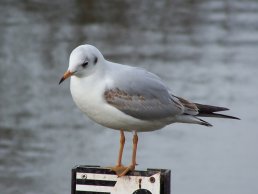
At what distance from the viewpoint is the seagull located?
14.2ft

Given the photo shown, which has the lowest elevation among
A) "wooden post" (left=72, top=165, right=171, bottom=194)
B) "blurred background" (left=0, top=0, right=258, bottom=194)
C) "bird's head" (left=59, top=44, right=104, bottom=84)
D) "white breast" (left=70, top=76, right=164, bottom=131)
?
"wooden post" (left=72, top=165, right=171, bottom=194)

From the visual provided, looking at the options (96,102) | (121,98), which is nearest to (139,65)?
(121,98)

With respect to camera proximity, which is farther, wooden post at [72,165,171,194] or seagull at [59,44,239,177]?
seagull at [59,44,239,177]

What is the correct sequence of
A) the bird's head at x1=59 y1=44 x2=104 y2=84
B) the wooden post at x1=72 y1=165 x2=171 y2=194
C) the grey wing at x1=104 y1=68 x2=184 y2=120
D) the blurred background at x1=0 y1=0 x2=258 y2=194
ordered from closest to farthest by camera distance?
the wooden post at x1=72 y1=165 x2=171 y2=194
the bird's head at x1=59 y1=44 x2=104 y2=84
the grey wing at x1=104 y1=68 x2=184 y2=120
the blurred background at x1=0 y1=0 x2=258 y2=194

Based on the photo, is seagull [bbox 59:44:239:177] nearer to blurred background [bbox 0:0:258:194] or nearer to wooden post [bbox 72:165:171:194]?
wooden post [bbox 72:165:171:194]

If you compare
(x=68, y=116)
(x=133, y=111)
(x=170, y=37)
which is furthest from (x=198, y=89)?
(x=133, y=111)

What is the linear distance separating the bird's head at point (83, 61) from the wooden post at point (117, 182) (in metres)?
0.48

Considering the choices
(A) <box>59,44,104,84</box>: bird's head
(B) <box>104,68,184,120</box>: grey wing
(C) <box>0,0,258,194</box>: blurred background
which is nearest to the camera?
(A) <box>59,44,104,84</box>: bird's head

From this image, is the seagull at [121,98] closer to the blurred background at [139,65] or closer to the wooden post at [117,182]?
the wooden post at [117,182]

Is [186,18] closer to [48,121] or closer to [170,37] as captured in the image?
[170,37]

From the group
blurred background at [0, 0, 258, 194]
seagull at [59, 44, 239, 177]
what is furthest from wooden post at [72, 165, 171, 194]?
blurred background at [0, 0, 258, 194]

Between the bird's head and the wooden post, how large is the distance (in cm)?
48

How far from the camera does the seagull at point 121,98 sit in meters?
4.32

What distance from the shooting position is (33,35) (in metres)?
15.0
